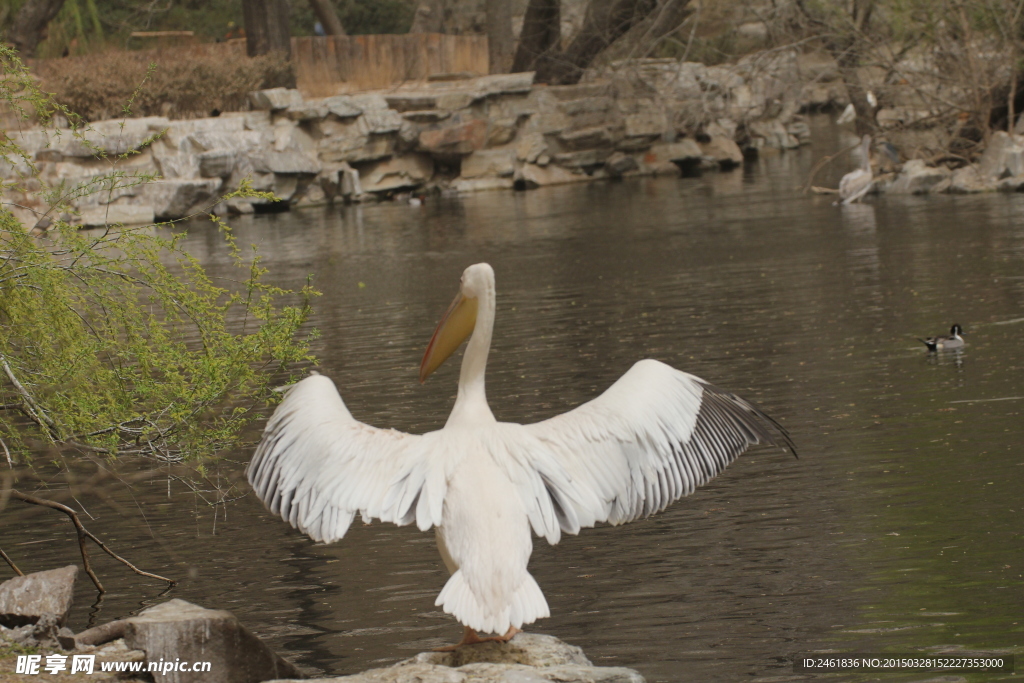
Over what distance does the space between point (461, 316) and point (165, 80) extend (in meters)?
24.4

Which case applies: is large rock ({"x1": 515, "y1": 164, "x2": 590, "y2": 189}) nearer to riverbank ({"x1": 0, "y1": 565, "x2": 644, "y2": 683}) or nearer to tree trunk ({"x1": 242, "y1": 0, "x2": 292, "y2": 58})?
tree trunk ({"x1": 242, "y1": 0, "x2": 292, "y2": 58})

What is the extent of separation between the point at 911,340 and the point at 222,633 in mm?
6552

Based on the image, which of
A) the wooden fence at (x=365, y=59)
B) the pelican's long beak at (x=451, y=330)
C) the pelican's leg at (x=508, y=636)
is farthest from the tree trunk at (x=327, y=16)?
the pelican's leg at (x=508, y=636)

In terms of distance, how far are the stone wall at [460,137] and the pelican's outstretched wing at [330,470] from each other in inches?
881

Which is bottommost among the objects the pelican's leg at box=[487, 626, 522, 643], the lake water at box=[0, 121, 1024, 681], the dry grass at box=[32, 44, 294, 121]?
the lake water at box=[0, 121, 1024, 681]

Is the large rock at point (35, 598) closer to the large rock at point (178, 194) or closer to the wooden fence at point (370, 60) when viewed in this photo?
the large rock at point (178, 194)

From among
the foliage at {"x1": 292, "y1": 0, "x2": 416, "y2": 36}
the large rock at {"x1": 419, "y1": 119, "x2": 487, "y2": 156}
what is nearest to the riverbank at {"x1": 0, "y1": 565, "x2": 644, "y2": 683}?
the large rock at {"x1": 419, "y1": 119, "x2": 487, "y2": 156}

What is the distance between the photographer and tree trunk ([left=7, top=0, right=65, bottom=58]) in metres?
28.6

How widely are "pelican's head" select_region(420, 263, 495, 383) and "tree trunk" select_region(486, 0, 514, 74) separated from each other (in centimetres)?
2849

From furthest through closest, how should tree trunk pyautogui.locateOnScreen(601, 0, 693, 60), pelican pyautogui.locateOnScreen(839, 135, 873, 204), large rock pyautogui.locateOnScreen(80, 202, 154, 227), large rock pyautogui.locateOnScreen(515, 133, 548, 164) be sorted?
large rock pyautogui.locateOnScreen(515, 133, 548, 164) < tree trunk pyautogui.locateOnScreen(601, 0, 693, 60) < large rock pyautogui.locateOnScreen(80, 202, 154, 227) < pelican pyautogui.locateOnScreen(839, 135, 873, 204)

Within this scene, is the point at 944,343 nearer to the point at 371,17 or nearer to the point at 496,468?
the point at 496,468

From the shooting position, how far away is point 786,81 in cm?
2312

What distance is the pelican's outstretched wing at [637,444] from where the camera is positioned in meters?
4.40

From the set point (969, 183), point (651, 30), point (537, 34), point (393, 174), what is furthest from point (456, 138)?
point (969, 183)
